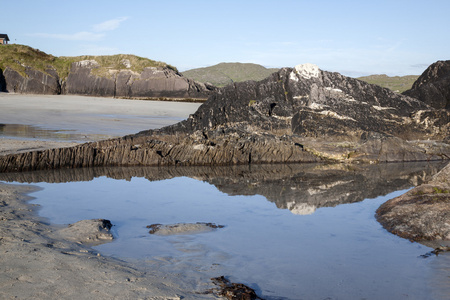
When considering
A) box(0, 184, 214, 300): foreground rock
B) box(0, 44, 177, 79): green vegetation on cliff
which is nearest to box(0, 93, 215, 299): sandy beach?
box(0, 184, 214, 300): foreground rock

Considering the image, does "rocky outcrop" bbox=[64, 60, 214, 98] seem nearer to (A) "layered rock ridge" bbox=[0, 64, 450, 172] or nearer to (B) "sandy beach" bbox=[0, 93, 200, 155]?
(B) "sandy beach" bbox=[0, 93, 200, 155]

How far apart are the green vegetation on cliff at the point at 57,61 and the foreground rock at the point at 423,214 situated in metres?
43.5

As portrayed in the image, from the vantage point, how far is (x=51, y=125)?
20.0 metres

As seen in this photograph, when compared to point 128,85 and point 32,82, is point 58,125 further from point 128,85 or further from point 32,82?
point 128,85

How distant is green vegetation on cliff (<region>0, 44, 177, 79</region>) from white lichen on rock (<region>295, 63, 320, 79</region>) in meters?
35.6

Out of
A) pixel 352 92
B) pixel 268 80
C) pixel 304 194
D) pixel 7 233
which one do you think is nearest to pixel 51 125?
pixel 268 80

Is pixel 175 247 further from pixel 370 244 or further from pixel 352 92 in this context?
pixel 352 92

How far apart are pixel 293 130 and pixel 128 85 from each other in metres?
35.3

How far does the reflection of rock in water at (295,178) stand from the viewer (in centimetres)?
898

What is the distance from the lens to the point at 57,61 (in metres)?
50.5

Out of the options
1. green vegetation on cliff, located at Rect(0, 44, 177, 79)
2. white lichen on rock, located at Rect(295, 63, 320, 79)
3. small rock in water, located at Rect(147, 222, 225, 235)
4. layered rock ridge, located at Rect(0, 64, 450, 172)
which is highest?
green vegetation on cliff, located at Rect(0, 44, 177, 79)

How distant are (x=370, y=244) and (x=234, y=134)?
8.07 metres

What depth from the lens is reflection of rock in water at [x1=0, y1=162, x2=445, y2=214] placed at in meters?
8.98

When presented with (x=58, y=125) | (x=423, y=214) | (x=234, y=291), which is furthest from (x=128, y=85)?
(x=234, y=291)
